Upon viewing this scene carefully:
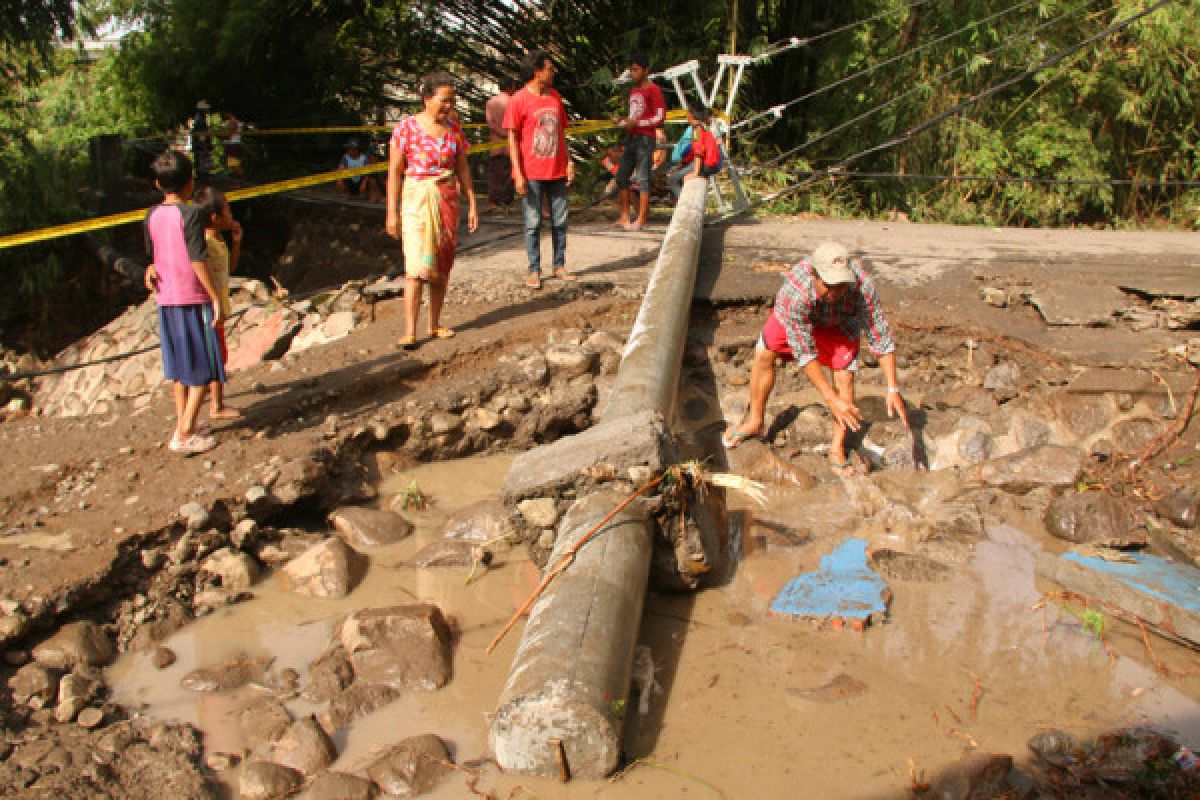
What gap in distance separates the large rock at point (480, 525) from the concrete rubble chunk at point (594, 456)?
492 millimetres

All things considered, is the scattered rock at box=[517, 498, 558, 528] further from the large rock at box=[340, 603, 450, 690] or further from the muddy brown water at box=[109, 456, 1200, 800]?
the large rock at box=[340, 603, 450, 690]

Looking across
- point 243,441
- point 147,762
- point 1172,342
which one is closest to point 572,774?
point 147,762

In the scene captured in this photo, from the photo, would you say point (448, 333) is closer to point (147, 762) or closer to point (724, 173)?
point (147, 762)

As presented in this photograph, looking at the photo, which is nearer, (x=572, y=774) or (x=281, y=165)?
(x=572, y=774)

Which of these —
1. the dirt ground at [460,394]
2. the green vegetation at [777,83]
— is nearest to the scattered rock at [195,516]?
the dirt ground at [460,394]

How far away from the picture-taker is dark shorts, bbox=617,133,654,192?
827 cm

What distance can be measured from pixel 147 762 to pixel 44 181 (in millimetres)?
8500

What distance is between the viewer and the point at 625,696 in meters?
2.77

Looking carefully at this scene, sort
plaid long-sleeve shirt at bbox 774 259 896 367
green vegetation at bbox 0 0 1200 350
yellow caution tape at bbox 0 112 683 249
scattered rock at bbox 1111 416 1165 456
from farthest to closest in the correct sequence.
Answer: green vegetation at bbox 0 0 1200 350, yellow caution tape at bbox 0 112 683 249, scattered rock at bbox 1111 416 1165 456, plaid long-sleeve shirt at bbox 774 259 896 367

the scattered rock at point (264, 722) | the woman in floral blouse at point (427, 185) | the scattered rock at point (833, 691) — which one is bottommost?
the scattered rock at point (833, 691)

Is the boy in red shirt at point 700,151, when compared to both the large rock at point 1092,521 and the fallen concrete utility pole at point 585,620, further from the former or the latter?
the large rock at point 1092,521

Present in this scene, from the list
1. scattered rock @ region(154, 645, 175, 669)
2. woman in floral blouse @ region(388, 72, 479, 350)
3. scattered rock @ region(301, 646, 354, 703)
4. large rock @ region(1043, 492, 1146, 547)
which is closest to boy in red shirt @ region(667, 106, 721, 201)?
woman in floral blouse @ region(388, 72, 479, 350)

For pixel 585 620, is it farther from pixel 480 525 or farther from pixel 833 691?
pixel 480 525

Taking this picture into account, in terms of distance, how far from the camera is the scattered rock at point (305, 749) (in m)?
2.79
